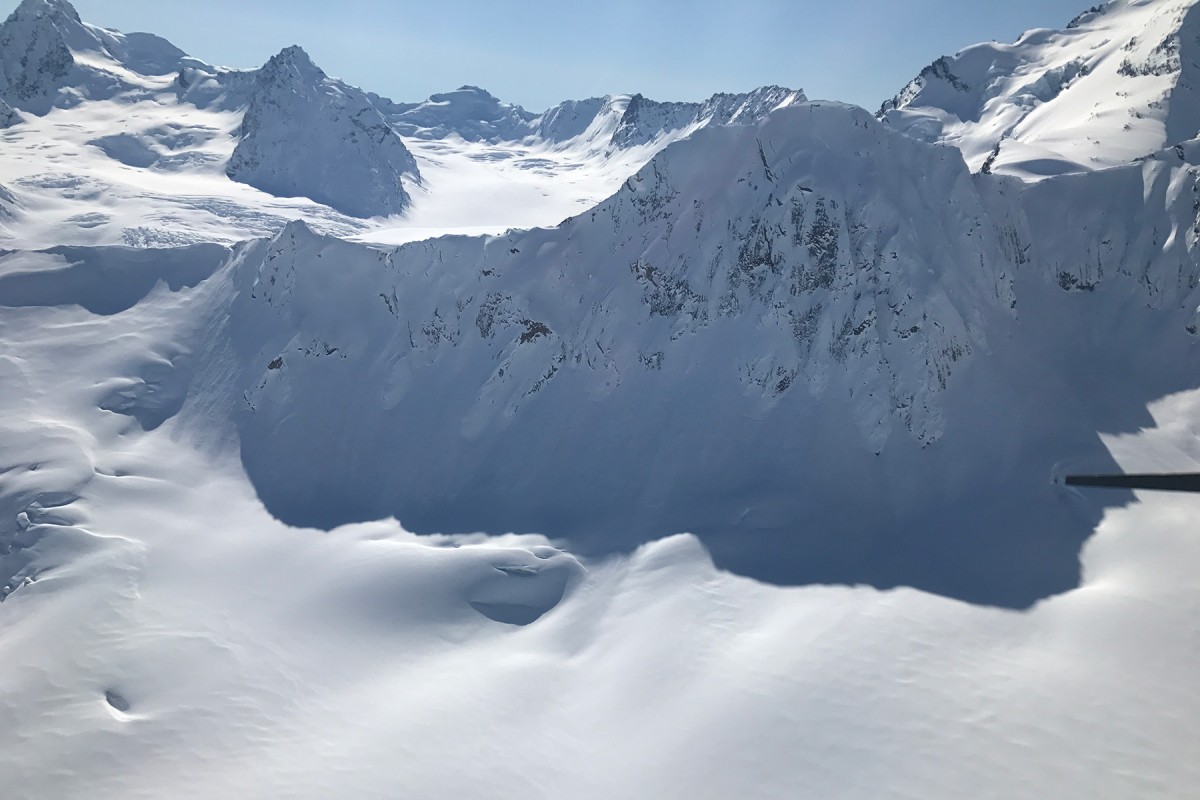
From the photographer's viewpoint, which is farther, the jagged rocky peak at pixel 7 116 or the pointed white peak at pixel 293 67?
the pointed white peak at pixel 293 67

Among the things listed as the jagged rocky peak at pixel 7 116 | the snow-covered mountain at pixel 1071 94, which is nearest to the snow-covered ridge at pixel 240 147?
the jagged rocky peak at pixel 7 116

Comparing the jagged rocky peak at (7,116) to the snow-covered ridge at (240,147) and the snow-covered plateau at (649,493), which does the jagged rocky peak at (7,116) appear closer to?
the snow-covered ridge at (240,147)

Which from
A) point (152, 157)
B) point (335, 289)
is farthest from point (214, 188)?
point (335, 289)

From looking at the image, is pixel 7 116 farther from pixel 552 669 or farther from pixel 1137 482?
pixel 1137 482

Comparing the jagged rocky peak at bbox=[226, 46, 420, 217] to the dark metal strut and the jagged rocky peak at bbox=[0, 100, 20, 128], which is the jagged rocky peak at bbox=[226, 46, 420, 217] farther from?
the dark metal strut

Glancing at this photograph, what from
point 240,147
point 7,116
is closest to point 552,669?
point 240,147

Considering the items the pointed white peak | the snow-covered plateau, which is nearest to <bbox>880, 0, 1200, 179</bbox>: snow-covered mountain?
the snow-covered plateau
